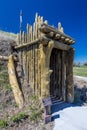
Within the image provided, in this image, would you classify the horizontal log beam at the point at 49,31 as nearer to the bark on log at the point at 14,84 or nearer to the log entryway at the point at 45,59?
the log entryway at the point at 45,59

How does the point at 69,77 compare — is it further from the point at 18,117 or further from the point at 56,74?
the point at 18,117

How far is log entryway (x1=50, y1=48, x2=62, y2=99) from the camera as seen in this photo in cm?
864

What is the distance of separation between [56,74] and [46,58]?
2228 mm

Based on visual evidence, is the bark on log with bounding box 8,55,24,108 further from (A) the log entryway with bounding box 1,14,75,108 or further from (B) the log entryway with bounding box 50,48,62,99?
(B) the log entryway with bounding box 50,48,62,99

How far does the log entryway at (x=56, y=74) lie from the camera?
8.64 m

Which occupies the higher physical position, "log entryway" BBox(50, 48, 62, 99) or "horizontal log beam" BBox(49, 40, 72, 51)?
"horizontal log beam" BBox(49, 40, 72, 51)

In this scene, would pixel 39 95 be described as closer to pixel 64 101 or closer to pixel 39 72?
pixel 39 72

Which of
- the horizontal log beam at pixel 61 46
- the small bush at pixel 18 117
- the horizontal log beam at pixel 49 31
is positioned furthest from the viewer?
the horizontal log beam at pixel 61 46

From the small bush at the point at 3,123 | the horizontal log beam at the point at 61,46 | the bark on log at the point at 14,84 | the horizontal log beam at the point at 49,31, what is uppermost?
the horizontal log beam at the point at 49,31

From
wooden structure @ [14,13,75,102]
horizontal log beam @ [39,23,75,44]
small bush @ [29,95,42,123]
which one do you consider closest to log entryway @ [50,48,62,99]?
wooden structure @ [14,13,75,102]

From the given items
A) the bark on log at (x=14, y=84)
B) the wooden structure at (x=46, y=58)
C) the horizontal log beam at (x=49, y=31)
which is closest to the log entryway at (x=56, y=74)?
the wooden structure at (x=46, y=58)

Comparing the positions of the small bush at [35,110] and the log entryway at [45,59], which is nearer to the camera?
the small bush at [35,110]

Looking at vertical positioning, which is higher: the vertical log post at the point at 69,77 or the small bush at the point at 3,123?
the vertical log post at the point at 69,77

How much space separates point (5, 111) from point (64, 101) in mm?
3396
